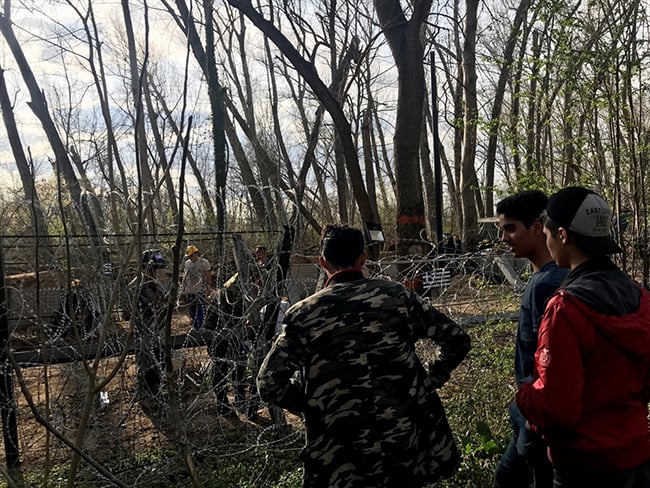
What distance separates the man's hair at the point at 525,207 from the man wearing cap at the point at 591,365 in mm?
476

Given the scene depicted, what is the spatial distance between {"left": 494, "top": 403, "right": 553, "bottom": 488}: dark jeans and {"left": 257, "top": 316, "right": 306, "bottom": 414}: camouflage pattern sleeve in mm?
936

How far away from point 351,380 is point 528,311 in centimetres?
75

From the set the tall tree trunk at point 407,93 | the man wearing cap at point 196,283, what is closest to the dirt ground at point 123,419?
the man wearing cap at point 196,283

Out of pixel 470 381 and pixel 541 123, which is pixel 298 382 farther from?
pixel 541 123

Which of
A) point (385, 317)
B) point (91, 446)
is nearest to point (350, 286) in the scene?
point (385, 317)

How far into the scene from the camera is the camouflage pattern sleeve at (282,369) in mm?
2020

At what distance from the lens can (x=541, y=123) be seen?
4559 mm

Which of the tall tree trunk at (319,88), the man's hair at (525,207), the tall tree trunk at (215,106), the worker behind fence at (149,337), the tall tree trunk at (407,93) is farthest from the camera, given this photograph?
the tall tree trunk at (215,106)

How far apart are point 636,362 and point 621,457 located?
305 millimetres

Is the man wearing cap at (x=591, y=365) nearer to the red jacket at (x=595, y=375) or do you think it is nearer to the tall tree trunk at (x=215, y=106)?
the red jacket at (x=595, y=375)

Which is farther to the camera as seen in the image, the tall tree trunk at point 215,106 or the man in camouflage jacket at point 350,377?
the tall tree trunk at point 215,106

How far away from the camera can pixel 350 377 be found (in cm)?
205

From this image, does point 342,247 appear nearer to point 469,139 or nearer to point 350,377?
point 350,377

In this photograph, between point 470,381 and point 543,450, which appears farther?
point 470,381
